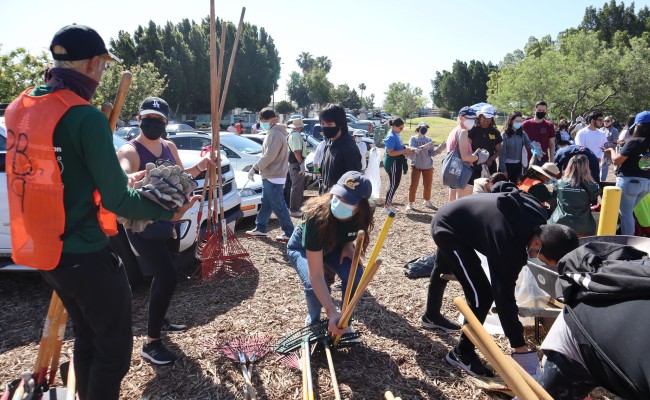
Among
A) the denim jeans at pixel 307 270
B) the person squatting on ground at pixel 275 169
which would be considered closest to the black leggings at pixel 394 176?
the person squatting on ground at pixel 275 169

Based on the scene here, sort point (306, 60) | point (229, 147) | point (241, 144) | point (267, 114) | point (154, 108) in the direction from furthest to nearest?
point (306, 60), point (241, 144), point (229, 147), point (267, 114), point (154, 108)

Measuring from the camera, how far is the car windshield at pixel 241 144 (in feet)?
30.8

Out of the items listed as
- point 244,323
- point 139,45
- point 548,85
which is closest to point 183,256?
point 244,323

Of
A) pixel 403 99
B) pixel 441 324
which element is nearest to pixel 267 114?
pixel 441 324

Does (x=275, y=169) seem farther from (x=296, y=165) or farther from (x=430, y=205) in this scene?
(x=430, y=205)

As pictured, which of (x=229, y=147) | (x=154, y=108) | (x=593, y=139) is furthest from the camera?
(x=229, y=147)

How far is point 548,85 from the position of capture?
98.4 ft

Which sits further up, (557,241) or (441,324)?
(557,241)

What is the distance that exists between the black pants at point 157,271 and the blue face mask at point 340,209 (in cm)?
121

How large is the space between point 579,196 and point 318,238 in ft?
9.72

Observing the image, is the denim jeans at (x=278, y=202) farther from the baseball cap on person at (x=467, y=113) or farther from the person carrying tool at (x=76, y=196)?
the person carrying tool at (x=76, y=196)

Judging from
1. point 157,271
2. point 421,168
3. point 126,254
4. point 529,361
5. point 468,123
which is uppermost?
point 468,123

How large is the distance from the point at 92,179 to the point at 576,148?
4.96 meters

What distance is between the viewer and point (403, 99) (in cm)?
6412
